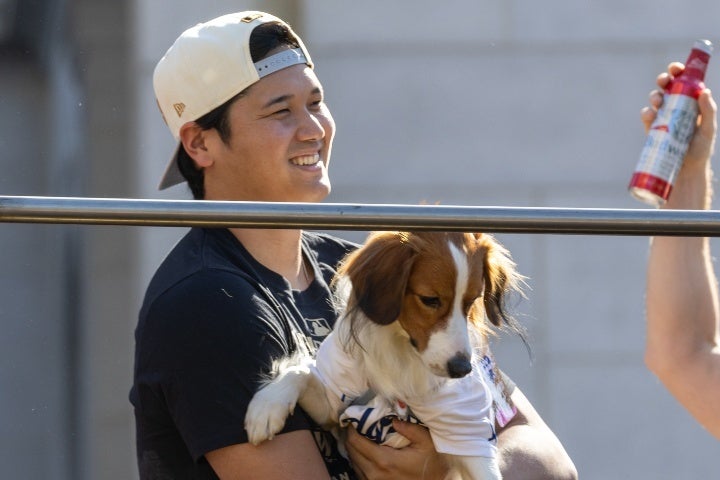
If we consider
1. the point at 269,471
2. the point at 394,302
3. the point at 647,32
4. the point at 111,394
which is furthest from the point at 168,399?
the point at 647,32

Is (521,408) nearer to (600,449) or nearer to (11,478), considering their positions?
(600,449)

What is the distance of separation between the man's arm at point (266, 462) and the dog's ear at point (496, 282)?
1.36 feet

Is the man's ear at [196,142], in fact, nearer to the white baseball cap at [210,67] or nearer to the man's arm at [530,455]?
the white baseball cap at [210,67]

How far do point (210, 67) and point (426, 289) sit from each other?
59 cm

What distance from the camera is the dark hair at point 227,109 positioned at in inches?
96.8

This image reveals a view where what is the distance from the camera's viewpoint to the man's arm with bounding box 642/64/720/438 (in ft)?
8.34

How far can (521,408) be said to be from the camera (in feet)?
8.18

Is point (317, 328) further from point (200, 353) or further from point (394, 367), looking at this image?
point (200, 353)

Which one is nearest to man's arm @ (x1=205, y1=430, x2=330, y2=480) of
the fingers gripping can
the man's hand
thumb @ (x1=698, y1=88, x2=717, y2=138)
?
the man's hand

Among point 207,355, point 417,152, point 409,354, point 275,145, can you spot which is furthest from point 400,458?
point 417,152

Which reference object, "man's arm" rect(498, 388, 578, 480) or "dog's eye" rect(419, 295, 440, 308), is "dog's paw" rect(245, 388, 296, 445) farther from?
"man's arm" rect(498, 388, 578, 480)

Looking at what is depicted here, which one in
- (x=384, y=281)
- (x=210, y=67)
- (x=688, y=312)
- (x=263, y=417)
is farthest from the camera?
(x=688, y=312)

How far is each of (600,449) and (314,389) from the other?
2.29 metres

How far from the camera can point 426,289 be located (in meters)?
2.22
